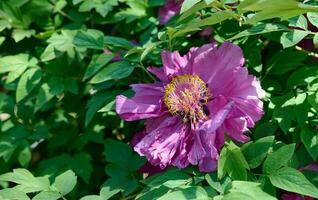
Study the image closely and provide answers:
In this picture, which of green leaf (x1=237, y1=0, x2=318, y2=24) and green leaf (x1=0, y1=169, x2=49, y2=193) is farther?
green leaf (x1=0, y1=169, x2=49, y2=193)

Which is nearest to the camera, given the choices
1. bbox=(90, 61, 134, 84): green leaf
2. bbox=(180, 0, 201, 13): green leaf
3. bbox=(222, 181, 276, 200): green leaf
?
bbox=(222, 181, 276, 200): green leaf

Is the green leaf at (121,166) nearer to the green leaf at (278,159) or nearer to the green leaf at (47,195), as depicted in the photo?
the green leaf at (47,195)

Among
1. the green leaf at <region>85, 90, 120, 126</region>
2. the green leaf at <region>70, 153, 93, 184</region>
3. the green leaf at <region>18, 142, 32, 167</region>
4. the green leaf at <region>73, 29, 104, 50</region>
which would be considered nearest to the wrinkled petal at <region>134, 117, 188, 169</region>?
the green leaf at <region>85, 90, 120, 126</region>

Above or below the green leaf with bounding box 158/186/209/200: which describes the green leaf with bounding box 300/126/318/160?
below

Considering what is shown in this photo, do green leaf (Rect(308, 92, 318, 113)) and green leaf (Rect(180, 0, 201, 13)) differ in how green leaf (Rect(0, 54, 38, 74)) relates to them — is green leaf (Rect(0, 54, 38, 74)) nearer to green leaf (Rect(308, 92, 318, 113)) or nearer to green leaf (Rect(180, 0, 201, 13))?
green leaf (Rect(180, 0, 201, 13))

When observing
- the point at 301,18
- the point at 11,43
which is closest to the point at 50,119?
the point at 11,43

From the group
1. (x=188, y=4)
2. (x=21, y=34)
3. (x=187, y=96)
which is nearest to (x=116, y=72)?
(x=187, y=96)

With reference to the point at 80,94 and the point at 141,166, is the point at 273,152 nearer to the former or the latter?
the point at 141,166

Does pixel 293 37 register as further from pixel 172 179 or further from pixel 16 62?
pixel 16 62

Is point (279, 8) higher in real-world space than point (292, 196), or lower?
higher
